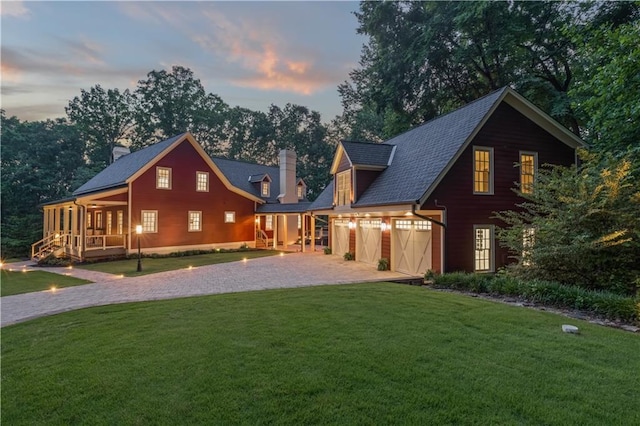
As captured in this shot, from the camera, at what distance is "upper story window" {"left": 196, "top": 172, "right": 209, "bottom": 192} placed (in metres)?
21.3

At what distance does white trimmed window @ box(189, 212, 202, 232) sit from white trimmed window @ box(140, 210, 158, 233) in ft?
6.94

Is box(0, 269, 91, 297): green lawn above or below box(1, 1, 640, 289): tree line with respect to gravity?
below

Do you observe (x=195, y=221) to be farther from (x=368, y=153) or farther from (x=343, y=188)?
(x=368, y=153)

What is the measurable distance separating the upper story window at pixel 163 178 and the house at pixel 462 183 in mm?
12292

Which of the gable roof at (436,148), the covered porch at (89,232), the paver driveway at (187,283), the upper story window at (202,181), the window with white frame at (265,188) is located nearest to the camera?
the paver driveway at (187,283)

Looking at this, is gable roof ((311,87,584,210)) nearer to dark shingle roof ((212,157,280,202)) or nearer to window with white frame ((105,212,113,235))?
dark shingle roof ((212,157,280,202))

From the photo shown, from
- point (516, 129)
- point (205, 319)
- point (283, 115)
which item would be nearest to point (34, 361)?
point (205, 319)

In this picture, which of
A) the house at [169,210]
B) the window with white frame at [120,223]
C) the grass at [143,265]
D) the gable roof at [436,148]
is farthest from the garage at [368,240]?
the window with white frame at [120,223]

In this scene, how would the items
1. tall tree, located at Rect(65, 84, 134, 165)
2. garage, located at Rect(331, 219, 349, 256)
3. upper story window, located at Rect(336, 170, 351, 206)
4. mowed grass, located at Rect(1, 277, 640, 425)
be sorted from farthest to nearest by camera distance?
1. tall tree, located at Rect(65, 84, 134, 165)
2. garage, located at Rect(331, 219, 349, 256)
3. upper story window, located at Rect(336, 170, 351, 206)
4. mowed grass, located at Rect(1, 277, 640, 425)

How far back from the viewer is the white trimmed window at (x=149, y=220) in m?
18.8

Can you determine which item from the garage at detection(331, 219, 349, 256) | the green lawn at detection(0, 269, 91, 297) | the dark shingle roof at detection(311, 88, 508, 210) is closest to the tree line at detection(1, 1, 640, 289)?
the dark shingle roof at detection(311, 88, 508, 210)

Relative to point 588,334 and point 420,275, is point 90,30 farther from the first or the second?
point 588,334

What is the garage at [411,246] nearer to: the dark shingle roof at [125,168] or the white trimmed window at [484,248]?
the white trimmed window at [484,248]

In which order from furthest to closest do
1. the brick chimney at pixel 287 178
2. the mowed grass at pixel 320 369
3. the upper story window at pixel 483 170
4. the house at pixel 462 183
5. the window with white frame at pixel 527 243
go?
1. the brick chimney at pixel 287 178
2. the upper story window at pixel 483 170
3. the house at pixel 462 183
4. the window with white frame at pixel 527 243
5. the mowed grass at pixel 320 369
